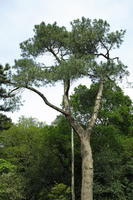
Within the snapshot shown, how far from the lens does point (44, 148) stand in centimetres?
1469

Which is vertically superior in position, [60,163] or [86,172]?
[60,163]

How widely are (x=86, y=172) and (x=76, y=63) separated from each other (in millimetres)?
3316

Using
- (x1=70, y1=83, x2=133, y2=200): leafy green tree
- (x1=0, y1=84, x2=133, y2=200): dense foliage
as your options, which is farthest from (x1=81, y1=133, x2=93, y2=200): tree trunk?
(x1=0, y1=84, x2=133, y2=200): dense foliage

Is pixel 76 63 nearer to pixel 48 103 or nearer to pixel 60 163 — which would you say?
pixel 48 103

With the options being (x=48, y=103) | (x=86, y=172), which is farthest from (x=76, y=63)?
(x=86, y=172)

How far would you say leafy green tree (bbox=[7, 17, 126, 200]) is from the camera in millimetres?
8766

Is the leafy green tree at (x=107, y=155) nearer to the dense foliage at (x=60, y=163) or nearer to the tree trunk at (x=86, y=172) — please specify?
the dense foliage at (x=60, y=163)

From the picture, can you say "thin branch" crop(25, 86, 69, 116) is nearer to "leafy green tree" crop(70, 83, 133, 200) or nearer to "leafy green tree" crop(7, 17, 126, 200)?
"leafy green tree" crop(7, 17, 126, 200)

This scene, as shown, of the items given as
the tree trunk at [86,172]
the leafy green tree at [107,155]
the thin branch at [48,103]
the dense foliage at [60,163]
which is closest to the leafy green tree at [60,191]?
the dense foliage at [60,163]

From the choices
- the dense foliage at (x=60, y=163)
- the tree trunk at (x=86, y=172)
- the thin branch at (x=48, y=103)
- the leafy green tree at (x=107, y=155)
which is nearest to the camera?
the tree trunk at (x=86, y=172)

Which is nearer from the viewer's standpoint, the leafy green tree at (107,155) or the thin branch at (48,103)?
the thin branch at (48,103)

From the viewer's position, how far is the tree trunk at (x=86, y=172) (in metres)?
8.23

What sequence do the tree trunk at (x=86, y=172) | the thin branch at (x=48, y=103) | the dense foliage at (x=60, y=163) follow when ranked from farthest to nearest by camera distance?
the dense foliage at (x=60, y=163)
the thin branch at (x=48, y=103)
the tree trunk at (x=86, y=172)

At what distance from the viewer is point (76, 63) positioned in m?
8.62
